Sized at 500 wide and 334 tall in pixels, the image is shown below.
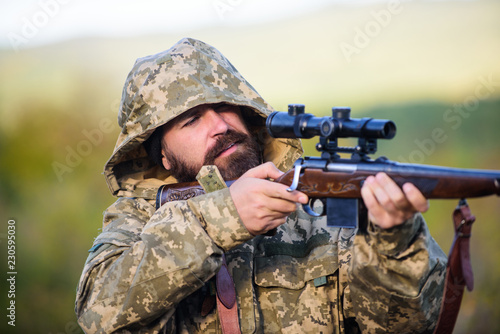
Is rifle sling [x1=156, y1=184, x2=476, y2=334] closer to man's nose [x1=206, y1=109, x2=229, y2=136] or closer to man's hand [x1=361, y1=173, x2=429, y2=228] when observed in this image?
man's hand [x1=361, y1=173, x2=429, y2=228]

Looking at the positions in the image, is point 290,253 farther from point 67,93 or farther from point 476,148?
point 67,93

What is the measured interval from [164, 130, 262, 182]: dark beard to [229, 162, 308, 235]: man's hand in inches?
30.5

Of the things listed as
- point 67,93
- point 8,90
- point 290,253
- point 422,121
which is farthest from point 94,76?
point 290,253

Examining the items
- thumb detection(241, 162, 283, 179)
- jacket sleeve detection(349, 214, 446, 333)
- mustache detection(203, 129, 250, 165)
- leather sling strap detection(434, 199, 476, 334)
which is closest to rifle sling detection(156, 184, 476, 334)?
leather sling strap detection(434, 199, 476, 334)

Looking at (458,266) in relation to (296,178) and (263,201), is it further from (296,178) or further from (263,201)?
(263,201)

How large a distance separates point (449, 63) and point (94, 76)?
558cm

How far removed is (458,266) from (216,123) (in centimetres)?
199

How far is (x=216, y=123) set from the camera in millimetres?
4160

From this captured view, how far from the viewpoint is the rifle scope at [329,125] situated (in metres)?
2.76

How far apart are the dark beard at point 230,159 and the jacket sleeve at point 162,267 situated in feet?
2.54

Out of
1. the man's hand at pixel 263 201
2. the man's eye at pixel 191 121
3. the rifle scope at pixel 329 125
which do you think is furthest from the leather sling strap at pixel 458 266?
the man's eye at pixel 191 121

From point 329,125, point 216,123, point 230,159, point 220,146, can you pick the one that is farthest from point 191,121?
point 329,125

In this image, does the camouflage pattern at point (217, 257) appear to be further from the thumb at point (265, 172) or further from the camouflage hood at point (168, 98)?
the thumb at point (265, 172)

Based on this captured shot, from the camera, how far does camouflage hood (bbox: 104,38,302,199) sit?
4109 mm
